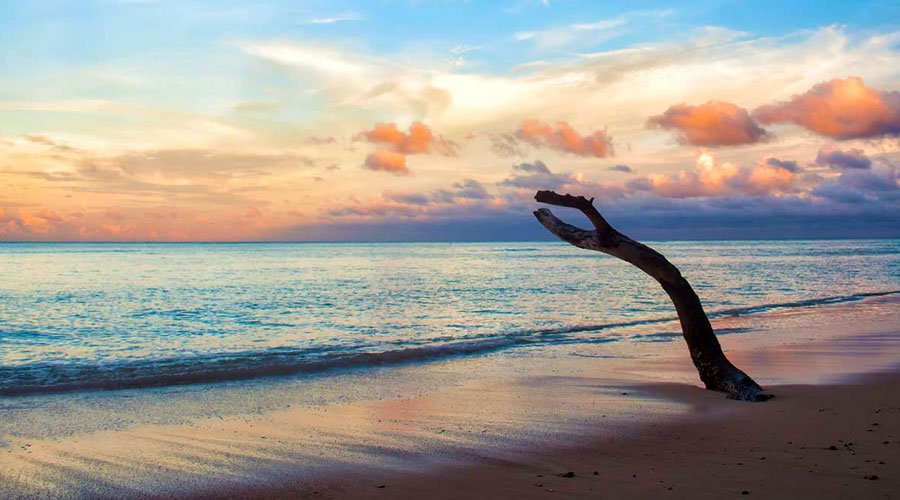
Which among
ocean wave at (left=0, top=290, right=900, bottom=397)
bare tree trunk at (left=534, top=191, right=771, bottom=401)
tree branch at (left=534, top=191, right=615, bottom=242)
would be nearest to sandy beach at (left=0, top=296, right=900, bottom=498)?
bare tree trunk at (left=534, top=191, right=771, bottom=401)

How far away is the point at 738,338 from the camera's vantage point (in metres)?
20.4

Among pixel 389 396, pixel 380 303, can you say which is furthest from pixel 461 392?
pixel 380 303

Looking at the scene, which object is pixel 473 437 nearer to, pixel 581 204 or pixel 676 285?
pixel 581 204

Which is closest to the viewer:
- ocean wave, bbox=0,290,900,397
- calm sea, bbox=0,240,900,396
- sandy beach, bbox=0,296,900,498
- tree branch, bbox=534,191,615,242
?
sandy beach, bbox=0,296,900,498

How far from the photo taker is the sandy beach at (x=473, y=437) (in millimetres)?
6895

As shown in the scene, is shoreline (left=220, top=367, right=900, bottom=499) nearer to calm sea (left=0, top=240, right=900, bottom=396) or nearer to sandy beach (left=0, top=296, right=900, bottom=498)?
sandy beach (left=0, top=296, right=900, bottom=498)

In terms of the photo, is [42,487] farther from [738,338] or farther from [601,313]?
[601,313]

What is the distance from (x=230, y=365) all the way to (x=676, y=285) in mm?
10544

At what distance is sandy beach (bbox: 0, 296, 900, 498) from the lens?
271 inches

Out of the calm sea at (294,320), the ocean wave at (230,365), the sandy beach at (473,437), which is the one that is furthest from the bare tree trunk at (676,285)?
the calm sea at (294,320)

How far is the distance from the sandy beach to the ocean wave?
46.7 inches

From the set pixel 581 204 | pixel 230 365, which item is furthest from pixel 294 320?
pixel 581 204

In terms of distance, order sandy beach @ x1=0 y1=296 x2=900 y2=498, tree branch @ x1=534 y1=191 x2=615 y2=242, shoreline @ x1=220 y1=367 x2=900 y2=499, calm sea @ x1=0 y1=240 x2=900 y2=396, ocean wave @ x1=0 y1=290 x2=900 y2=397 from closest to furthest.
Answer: shoreline @ x1=220 y1=367 x2=900 y2=499 < sandy beach @ x1=0 y1=296 x2=900 y2=498 < tree branch @ x1=534 y1=191 x2=615 y2=242 < ocean wave @ x1=0 y1=290 x2=900 y2=397 < calm sea @ x1=0 y1=240 x2=900 y2=396

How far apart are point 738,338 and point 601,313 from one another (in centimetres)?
900
